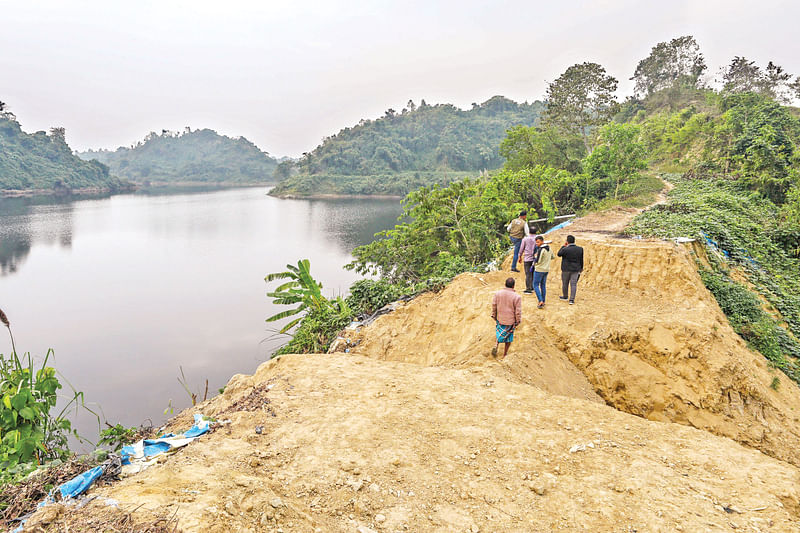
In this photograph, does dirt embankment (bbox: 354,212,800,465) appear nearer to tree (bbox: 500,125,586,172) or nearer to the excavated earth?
the excavated earth

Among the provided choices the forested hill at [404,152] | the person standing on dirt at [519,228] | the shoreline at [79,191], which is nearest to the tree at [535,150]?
the person standing on dirt at [519,228]

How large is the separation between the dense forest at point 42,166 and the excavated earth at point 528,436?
3252 inches

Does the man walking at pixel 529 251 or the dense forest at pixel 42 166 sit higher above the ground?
the dense forest at pixel 42 166

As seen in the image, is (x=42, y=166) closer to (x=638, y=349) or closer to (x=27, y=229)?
(x=27, y=229)

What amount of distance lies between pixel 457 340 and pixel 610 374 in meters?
2.87

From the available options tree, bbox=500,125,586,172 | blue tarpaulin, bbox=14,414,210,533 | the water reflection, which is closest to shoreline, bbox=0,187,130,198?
the water reflection

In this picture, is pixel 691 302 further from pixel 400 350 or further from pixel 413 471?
pixel 413 471

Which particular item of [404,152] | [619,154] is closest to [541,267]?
[619,154]

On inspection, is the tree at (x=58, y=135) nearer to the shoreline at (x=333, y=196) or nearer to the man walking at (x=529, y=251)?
the shoreline at (x=333, y=196)

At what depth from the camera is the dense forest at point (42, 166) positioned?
6241 centimetres

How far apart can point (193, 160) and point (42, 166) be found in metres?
72.5

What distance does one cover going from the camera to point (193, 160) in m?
136

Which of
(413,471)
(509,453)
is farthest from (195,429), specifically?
(509,453)

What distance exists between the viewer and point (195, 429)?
4.30m
